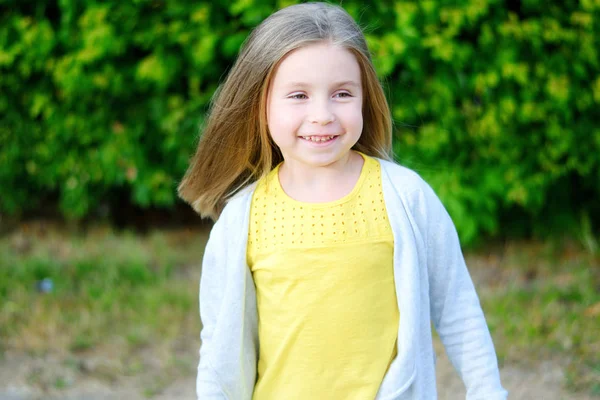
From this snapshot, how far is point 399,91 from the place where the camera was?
4125 millimetres

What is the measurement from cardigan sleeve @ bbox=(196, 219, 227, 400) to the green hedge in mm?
2092

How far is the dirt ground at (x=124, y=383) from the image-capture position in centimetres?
315

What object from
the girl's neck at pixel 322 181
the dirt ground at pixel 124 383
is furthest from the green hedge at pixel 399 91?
the girl's neck at pixel 322 181

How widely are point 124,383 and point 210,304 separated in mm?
1670

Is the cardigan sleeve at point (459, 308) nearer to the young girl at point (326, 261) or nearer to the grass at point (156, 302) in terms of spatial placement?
the young girl at point (326, 261)

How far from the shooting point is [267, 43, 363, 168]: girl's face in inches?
66.5

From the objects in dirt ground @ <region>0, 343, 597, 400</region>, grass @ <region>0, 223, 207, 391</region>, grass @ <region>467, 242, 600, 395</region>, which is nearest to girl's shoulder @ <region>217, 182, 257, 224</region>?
dirt ground @ <region>0, 343, 597, 400</region>

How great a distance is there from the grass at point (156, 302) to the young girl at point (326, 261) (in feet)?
5.15

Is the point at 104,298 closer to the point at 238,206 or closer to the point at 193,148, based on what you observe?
the point at 193,148

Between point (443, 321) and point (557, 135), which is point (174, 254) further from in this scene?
point (443, 321)

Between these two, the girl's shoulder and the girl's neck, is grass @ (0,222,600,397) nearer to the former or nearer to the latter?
the girl's shoulder

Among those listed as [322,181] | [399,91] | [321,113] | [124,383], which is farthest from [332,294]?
[399,91]

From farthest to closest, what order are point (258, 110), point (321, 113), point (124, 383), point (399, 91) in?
point (399, 91), point (124, 383), point (258, 110), point (321, 113)

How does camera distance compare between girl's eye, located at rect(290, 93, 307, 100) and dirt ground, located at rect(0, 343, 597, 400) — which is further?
dirt ground, located at rect(0, 343, 597, 400)
